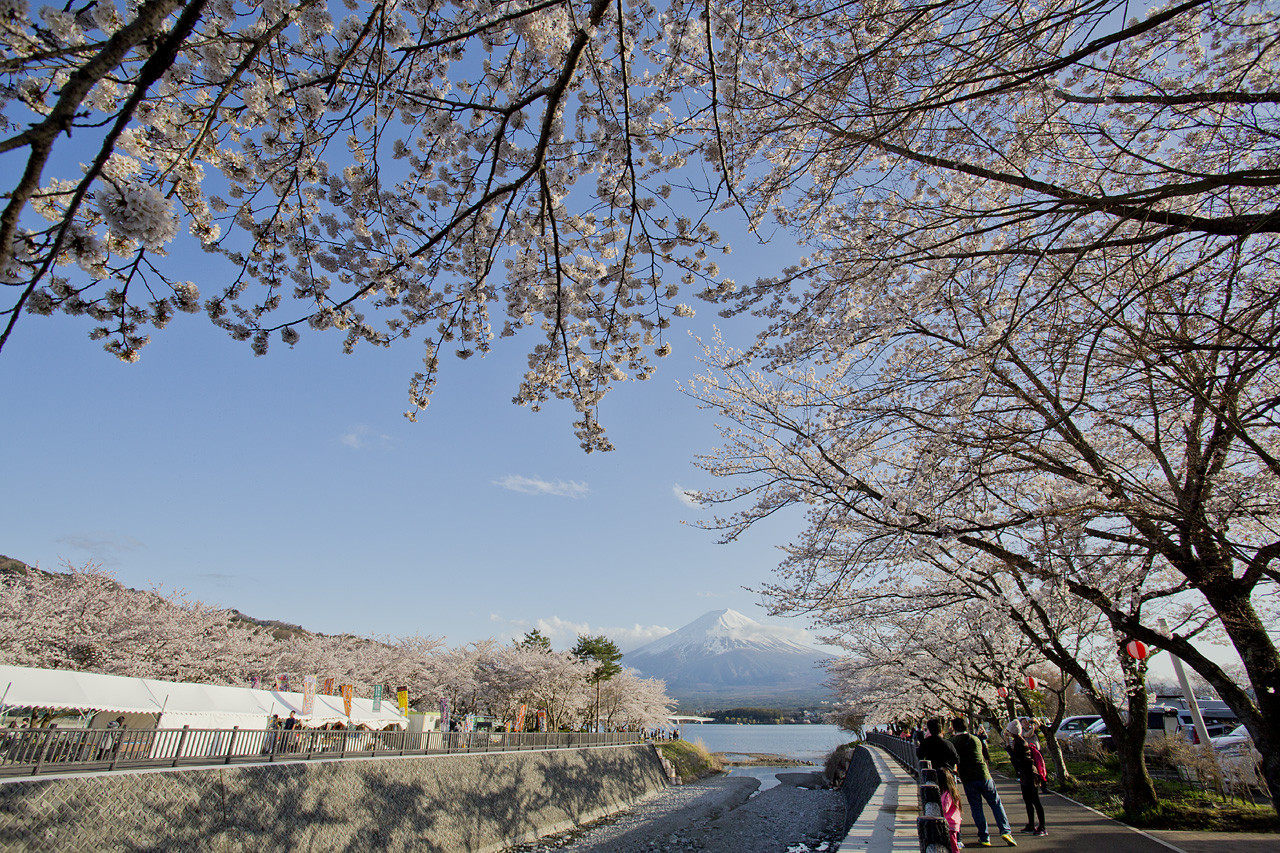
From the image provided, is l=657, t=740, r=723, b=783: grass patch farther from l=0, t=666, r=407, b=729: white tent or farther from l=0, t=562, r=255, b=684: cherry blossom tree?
l=0, t=562, r=255, b=684: cherry blossom tree

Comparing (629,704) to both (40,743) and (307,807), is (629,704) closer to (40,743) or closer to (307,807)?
(307,807)

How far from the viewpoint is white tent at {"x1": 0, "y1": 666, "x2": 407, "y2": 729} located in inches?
436

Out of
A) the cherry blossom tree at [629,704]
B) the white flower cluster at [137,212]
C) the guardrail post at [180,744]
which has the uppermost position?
the white flower cluster at [137,212]

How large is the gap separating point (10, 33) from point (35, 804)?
32.6 feet

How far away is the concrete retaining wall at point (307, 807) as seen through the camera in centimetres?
733

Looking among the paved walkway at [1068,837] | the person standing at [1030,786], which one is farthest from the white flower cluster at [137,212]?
the person standing at [1030,786]

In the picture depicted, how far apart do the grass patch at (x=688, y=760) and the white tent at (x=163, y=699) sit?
844 inches

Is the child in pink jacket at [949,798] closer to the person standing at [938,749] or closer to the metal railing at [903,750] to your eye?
the person standing at [938,749]

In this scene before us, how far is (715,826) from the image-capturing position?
1897cm

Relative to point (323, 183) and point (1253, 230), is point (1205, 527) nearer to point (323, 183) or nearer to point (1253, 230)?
point (1253, 230)

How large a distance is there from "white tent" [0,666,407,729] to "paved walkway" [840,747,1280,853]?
14945 millimetres

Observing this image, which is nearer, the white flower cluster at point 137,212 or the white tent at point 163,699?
the white flower cluster at point 137,212

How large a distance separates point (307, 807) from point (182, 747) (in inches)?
101

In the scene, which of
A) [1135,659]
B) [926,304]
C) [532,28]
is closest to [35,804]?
[532,28]
